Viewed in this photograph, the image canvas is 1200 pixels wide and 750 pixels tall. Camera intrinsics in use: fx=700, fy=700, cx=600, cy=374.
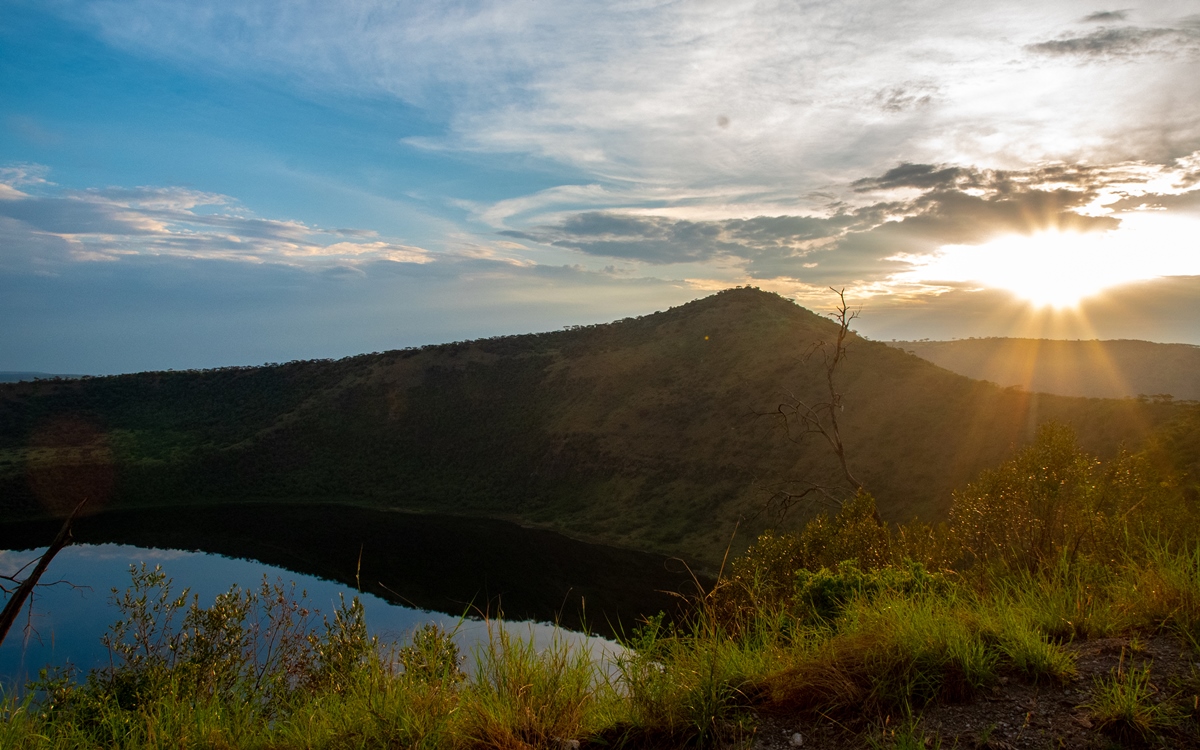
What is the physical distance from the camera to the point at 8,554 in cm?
5678

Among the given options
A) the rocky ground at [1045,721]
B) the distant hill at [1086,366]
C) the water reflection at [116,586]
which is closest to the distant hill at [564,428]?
the water reflection at [116,586]

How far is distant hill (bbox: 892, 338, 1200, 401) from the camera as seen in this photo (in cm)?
8881

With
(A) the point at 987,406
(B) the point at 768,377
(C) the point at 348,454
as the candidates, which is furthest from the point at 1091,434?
(C) the point at 348,454

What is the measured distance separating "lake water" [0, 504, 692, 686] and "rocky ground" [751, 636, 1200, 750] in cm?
2865

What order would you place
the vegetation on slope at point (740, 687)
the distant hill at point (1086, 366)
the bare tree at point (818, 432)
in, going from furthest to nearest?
the distant hill at point (1086, 366), the bare tree at point (818, 432), the vegetation on slope at point (740, 687)

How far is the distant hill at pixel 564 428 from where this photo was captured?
48844mm

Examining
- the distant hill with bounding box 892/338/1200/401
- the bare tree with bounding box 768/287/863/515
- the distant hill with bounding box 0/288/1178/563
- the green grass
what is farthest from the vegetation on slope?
Result: the distant hill with bounding box 892/338/1200/401

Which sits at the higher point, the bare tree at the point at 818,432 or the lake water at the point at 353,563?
the bare tree at the point at 818,432

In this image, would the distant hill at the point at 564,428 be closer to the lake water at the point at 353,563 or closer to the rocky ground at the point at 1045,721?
the lake water at the point at 353,563

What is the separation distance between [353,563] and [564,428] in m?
26.9

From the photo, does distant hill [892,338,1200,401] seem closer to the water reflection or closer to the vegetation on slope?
the water reflection

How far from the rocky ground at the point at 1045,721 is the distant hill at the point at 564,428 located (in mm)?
37717

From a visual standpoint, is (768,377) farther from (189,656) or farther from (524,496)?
(189,656)

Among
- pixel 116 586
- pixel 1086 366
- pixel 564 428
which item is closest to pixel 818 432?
pixel 564 428
